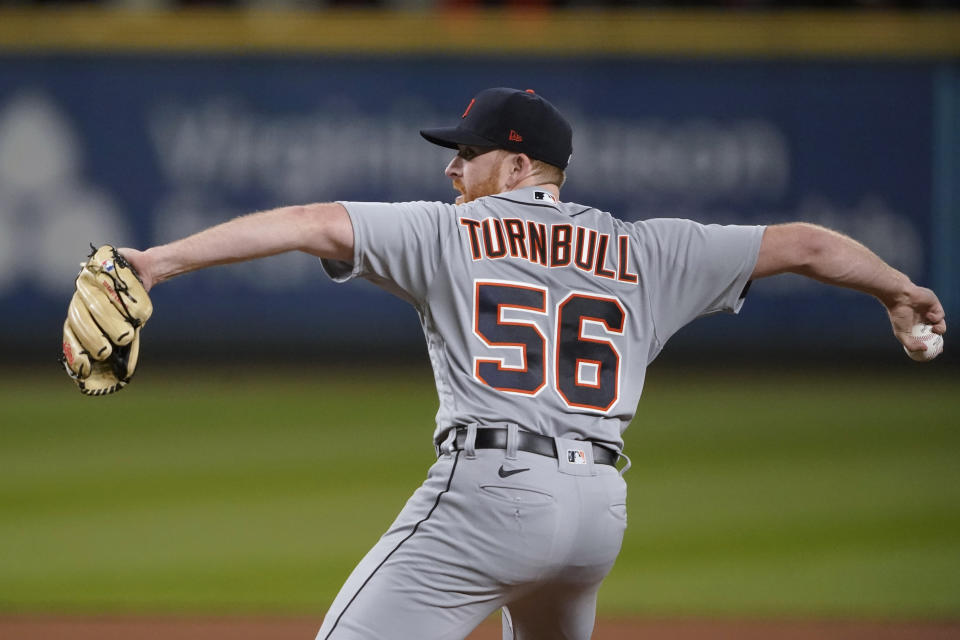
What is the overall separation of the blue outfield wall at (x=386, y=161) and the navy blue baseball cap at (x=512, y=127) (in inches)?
383

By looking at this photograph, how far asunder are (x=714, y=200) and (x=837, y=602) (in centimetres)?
761

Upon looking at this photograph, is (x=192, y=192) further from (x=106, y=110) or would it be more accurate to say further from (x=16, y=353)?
(x=16, y=353)

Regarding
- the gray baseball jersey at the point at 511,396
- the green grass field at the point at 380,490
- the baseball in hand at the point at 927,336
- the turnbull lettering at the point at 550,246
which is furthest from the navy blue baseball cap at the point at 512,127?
the green grass field at the point at 380,490

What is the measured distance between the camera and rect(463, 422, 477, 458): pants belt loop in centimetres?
311

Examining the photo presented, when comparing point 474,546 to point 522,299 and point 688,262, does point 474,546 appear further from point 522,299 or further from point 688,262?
point 688,262

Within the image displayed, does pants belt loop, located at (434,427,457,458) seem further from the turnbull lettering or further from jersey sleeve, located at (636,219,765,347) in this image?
jersey sleeve, located at (636,219,765,347)

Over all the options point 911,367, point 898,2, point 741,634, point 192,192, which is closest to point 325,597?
point 741,634

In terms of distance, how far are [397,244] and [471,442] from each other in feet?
1.68

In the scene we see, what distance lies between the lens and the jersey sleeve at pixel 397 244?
308cm

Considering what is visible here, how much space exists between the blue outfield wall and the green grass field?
642 millimetres

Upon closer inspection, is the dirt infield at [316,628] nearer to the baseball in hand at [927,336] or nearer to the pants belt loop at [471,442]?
the baseball in hand at [927,336]

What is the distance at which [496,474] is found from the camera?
307 cm

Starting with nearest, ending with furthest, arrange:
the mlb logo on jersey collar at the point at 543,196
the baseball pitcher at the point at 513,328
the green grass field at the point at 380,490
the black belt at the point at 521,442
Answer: the baseball pitcher at the point at 513,328, the black belt at the point at 521,442, the mlb logo on jersey collar at the point at 543,196, the green grass field at the point at 380,490

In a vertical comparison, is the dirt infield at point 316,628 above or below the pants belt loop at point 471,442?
below
